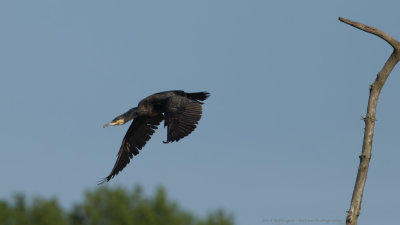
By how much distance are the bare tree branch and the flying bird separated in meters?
4.90

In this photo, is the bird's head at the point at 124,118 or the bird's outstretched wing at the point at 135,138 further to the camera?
the bird's outstretched wing at the point at 135,138

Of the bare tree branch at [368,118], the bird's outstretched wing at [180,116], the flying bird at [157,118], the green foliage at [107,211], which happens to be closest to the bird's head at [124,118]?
the flying bird at [157,118]

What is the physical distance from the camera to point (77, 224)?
4869 cm

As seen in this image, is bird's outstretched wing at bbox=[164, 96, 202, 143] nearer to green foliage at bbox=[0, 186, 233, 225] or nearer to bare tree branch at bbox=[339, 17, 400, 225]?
bare tree branch at bbox=[339, 17, 400, 225]

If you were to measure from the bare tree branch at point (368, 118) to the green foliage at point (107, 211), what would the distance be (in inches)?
1243

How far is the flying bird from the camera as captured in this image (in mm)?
18375

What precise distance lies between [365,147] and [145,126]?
7898mm

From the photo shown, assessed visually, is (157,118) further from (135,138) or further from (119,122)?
(119,122)

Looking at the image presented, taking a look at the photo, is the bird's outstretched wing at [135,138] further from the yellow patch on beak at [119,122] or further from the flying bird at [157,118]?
the yellow patch on beak at [119,122]

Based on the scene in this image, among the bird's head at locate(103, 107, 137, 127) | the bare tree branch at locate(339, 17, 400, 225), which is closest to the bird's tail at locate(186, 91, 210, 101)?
the bird's head at locate(103, 107, 137, 127)

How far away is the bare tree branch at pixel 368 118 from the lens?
13391 millimetres

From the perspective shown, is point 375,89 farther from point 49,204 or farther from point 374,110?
A: point 49,204

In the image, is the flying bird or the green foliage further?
the green foliage

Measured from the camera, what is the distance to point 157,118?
68.7 feet
